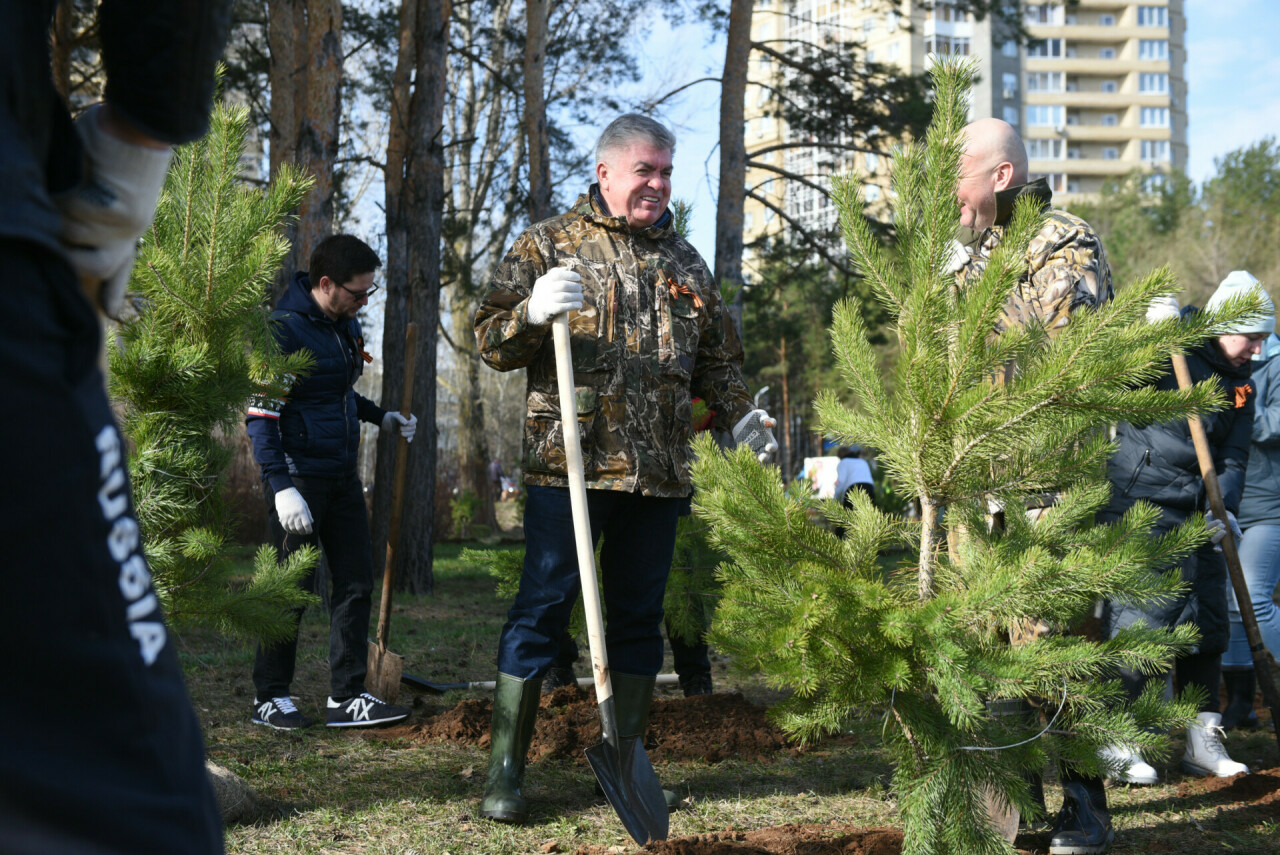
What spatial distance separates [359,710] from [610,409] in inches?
83.8

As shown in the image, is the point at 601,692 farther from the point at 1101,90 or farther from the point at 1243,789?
the point at 1101,90

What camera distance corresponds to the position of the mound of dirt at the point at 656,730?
412 centimetres

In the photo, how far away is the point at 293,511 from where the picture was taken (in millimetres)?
4016

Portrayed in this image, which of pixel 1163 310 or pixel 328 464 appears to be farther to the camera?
pixel 328 464

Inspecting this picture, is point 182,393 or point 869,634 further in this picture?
point 182,393

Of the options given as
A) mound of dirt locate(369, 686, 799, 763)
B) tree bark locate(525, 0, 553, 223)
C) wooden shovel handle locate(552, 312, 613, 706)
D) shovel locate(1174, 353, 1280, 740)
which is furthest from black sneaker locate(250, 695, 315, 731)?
tree bark locate(525, 0, 553, 223)

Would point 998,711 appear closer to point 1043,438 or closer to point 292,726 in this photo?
point 1043,438

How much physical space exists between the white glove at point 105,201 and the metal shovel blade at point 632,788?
2.16 meters

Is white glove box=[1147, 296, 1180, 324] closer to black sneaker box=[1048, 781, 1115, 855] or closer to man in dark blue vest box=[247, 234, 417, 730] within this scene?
black sneaker box=[1048, 781, 1115, 855]

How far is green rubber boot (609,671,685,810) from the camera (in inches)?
131

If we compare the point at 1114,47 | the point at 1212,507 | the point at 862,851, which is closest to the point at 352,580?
the point at 862,851

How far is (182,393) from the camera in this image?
10.4ft

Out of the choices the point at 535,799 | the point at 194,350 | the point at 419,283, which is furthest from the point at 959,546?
the point at 419,283

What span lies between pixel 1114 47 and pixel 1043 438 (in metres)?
76.7
